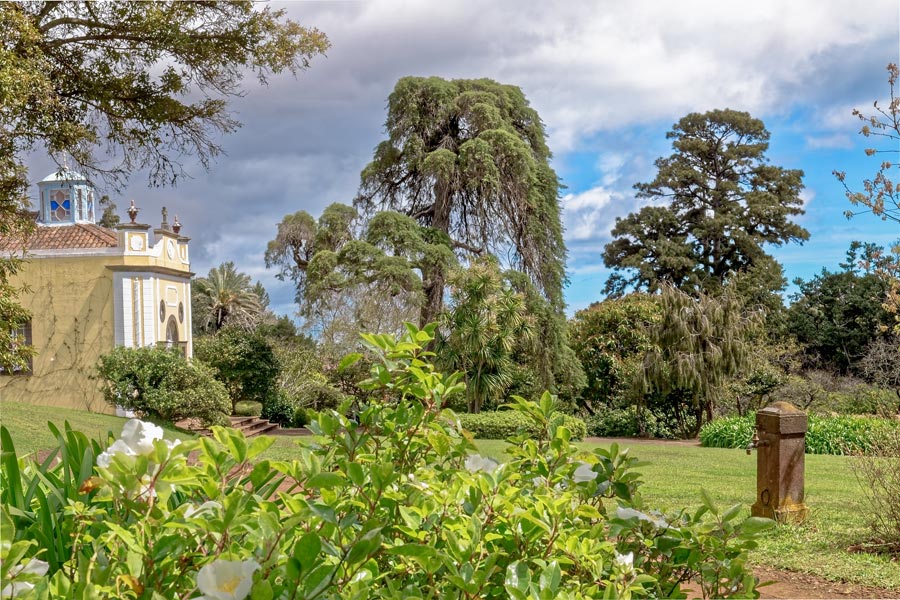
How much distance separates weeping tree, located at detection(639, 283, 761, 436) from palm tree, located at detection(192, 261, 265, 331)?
17.3 meters

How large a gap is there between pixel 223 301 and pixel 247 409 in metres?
12.4

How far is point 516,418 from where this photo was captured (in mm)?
12938

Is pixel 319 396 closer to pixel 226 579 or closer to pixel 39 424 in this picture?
pixel 39 424

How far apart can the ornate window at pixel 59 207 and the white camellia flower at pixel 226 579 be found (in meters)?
21.0

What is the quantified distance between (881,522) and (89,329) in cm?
1703

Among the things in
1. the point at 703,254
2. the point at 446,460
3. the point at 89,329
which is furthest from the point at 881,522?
the point at 703,254

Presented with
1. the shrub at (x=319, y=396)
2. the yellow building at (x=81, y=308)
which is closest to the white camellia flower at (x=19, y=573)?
the shrub at (x=319, y=396)

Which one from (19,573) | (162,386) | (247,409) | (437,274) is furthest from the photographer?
(247,409)

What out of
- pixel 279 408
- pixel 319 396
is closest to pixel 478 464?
pixel 319 396

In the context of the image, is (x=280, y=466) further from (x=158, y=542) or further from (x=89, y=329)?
(x=89, y=329)

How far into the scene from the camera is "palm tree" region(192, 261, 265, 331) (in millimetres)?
28891

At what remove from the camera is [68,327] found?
17.5 meters

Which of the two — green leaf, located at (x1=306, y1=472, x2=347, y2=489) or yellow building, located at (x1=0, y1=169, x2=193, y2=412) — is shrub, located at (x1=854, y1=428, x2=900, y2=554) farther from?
yellow building, located at (x1=0, y1=169, x2=193, y2=412)

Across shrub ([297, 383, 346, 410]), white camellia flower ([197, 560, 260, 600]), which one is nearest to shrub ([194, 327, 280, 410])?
shrub ([297, 383, 346, 410])
